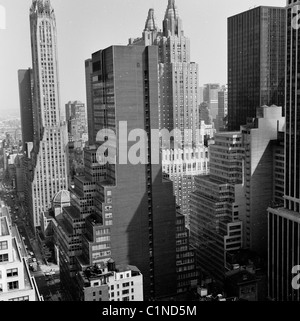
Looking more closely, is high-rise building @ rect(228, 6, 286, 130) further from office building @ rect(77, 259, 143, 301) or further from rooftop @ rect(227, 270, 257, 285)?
office building @ rect(77, 259, 143, 301)

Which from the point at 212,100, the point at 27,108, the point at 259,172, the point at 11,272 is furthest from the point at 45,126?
the point at 11,272

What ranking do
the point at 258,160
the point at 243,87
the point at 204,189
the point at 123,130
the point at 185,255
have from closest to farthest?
the point at 123,130, the point at 185,255, the point at 258,160, the point at 204,189, the point at 243,87

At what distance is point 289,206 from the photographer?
22.4 feet

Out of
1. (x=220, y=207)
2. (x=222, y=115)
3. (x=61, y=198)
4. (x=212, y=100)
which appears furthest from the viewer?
(x=61, y=198)

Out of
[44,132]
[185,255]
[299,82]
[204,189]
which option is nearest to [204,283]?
[185,255]

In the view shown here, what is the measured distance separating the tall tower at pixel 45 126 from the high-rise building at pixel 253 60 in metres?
5.18

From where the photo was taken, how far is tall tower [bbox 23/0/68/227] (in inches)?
496

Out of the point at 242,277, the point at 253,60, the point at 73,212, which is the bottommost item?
the point at 242,277

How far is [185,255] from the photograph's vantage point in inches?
297

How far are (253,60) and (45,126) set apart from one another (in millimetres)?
6850

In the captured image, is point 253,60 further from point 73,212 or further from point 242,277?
point 242,277

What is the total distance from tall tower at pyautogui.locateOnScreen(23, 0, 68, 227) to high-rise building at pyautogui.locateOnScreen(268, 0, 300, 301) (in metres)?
7.26

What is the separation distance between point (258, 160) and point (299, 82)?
6.52ft

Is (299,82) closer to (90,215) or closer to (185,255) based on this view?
(185,255)
